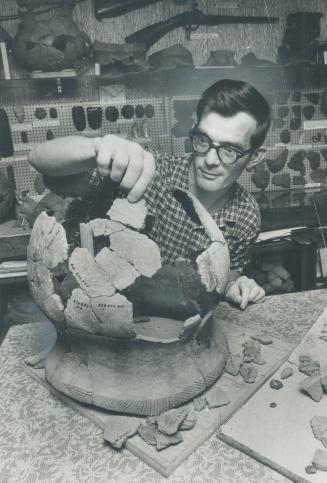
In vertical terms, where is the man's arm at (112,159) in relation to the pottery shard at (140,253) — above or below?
above

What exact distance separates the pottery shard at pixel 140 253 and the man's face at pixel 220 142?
60cm

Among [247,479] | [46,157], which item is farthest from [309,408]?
[46,157]

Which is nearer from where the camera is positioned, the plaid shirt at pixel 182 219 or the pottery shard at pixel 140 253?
the pottery shard at pixel 140 253

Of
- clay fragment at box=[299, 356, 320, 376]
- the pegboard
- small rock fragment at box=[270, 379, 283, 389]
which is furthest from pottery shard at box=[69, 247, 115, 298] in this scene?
the pegboard

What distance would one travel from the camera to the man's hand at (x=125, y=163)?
3.52ft

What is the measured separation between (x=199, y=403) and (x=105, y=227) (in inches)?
23.9

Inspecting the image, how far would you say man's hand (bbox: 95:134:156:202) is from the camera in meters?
1.07

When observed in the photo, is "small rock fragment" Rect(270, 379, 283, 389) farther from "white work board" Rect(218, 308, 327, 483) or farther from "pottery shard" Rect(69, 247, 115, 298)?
"pottery shard" Rect(69, 247, 115, 298)

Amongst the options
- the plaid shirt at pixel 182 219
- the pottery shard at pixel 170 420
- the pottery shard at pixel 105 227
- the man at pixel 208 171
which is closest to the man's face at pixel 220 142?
the man at pixel 208 171

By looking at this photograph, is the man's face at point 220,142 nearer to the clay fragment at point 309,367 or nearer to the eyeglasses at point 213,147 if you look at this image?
the eyeglasses at point 213,147

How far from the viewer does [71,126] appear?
299 cm

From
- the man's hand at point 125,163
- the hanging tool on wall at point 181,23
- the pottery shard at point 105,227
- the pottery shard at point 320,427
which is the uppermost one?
the hanging tool on wall at point 181,23

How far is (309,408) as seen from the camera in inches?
49.9

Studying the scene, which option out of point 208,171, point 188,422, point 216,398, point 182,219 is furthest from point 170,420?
point 208,171
